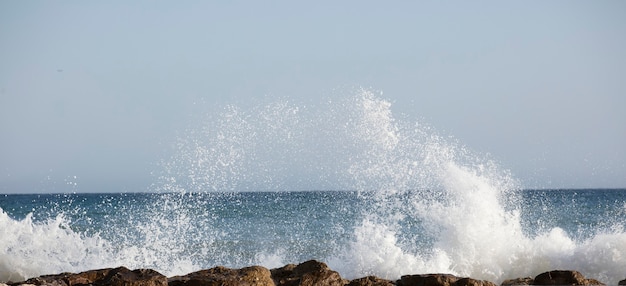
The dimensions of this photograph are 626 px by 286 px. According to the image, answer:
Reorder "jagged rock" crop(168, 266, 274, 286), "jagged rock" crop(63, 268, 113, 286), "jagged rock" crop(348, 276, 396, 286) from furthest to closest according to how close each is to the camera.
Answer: "jagged rock" crop(63, 268, 113, 286) < "jagged rock" crop(348, 276, 396, 286) < "jagged rock" crop(168, 266, 274, 286)

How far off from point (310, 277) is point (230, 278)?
0.85 meters

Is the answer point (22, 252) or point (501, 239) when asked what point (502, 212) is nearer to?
point (501, 239)

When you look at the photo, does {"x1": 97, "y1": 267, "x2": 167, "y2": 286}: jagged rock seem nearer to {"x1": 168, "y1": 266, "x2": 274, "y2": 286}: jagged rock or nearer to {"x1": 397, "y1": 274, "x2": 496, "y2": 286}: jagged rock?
{"x1": 168, "y1": 266, "x2": 274, "y2": 286}: jagged rock

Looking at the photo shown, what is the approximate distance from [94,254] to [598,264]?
8.04m

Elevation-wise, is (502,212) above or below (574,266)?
above

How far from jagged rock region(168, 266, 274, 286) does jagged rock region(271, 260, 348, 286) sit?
24 cm

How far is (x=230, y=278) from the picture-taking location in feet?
25.3

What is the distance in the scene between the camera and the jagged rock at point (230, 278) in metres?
7.66

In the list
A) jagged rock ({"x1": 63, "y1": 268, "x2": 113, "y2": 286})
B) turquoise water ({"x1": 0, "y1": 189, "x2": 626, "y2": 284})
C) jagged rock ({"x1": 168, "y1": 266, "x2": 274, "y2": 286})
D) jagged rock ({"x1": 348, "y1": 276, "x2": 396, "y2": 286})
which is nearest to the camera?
jagged rock ({"x1": 168, "y1": 266, "x2": 274, "y2": 286})

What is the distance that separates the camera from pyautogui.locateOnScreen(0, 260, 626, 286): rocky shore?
25.4 feet

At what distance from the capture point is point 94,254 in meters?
14.0

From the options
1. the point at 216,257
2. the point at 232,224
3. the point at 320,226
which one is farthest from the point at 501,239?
the point at 232,224

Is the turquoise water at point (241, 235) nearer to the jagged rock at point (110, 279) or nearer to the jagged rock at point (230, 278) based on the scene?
the jagged rock at point (230, 278)

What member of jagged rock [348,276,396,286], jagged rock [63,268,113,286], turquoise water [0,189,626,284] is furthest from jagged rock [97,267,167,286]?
turquoise water [0,189,626,284]
